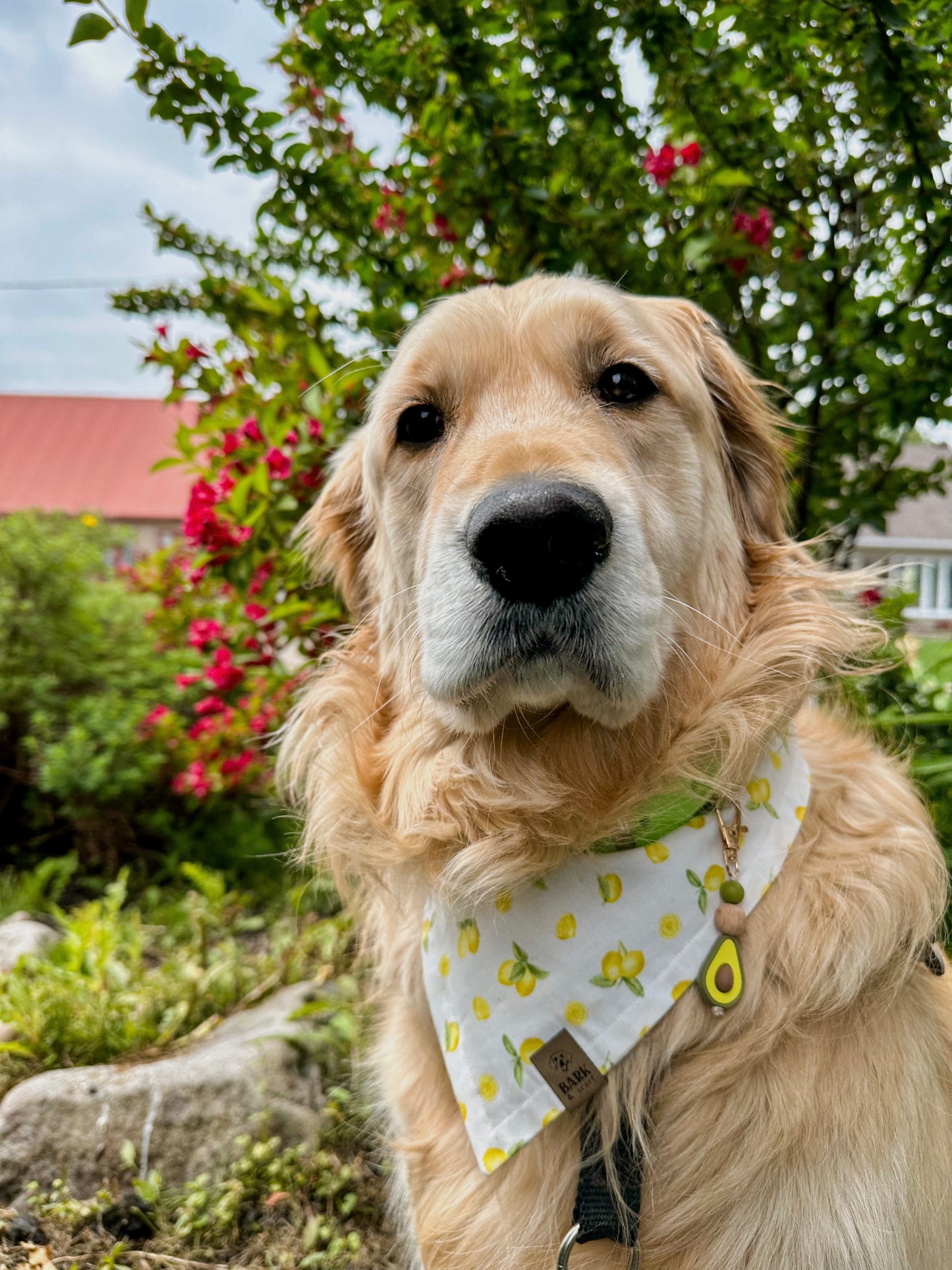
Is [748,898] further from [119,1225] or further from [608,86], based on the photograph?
[608,86]

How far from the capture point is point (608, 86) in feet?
8.43

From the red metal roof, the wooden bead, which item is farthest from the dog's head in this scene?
the red metal roof

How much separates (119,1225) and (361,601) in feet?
6.27

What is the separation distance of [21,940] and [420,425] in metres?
3.12

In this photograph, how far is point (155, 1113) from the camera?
7.89 feet

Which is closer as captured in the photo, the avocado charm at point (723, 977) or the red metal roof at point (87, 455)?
the avocado charm at point (723, 977)

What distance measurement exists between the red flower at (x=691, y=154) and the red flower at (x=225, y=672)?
2.54 m

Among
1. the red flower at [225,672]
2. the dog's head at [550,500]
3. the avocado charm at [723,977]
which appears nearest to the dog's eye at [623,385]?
the dog's head at [550,500]

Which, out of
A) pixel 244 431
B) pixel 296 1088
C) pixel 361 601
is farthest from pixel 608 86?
pixel 296 1088

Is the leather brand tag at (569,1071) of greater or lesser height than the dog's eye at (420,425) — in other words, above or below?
below

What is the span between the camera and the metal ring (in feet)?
4.34

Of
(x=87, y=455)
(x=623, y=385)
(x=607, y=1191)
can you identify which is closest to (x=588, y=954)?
(x=607, y=1191)

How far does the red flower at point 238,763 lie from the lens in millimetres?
3729

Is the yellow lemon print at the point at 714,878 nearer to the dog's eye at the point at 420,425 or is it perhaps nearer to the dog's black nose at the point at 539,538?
the dog's black nose at the point at 539,538
